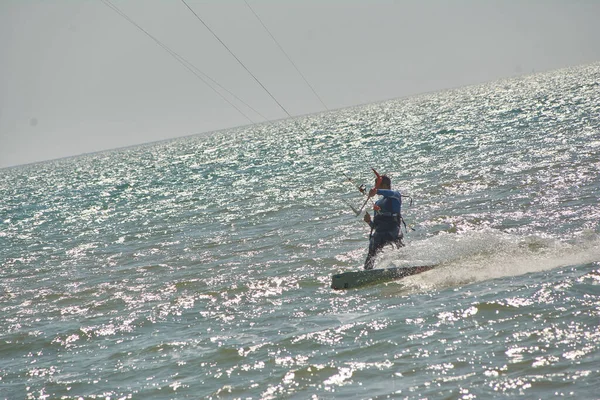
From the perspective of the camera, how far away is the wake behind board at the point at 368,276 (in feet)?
39.2

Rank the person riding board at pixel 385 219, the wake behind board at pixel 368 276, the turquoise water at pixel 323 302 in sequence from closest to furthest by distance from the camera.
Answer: the turquoise water at pixel 323 302, the wake behind board at pixel 368 276, the person riding board at pixel 385 219

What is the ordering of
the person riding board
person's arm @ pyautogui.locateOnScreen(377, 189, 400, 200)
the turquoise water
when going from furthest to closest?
1. the person riding board
2. person's arm @ pyautogui.locateOnScreen(377, 189, 400, 200)
3. the turquoise water

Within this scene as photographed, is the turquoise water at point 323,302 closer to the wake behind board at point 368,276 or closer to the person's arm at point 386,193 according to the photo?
the wake behind board at point 368,276

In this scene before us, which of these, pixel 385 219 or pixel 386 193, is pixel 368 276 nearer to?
pixel 385 219

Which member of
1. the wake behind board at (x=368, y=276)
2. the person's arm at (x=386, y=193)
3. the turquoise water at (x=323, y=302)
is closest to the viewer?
the turquoise water at (x=323, y=302)

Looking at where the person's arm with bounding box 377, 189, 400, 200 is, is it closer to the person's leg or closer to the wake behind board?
the person's leg

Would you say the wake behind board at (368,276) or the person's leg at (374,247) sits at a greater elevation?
the person's leg at (374,247)

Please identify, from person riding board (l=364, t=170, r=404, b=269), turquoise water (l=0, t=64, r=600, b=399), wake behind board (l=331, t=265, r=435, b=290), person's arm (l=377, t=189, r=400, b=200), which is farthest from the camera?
person riding board (l=364, t=170, r=404, b=269)

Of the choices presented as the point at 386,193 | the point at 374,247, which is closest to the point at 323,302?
the point at 374,247

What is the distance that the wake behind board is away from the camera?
11938 millimetres

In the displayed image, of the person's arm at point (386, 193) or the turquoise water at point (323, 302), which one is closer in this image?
the turquoise water at point (323, 302)

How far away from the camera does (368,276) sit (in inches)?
475

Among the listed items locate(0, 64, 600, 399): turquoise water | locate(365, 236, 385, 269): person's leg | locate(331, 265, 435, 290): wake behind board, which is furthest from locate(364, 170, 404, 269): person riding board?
locate(331, 265, 435, 290): wake behind board

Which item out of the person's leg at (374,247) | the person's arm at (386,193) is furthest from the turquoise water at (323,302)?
the person's arm at (386,193)
